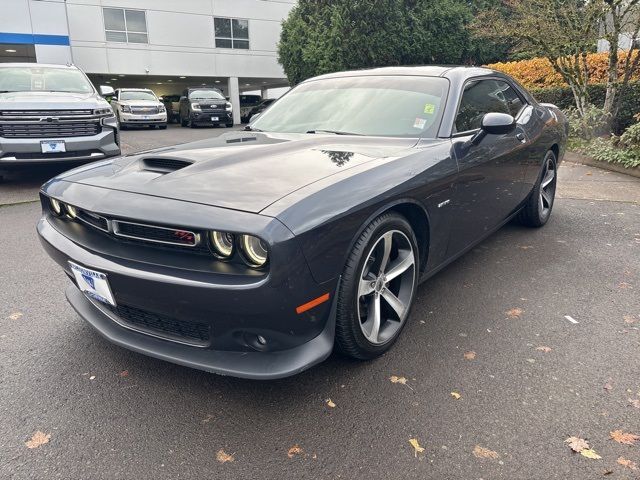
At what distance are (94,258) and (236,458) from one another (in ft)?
3.52

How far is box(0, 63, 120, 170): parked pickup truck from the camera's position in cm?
621

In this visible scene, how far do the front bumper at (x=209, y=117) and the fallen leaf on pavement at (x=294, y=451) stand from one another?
1996 cm

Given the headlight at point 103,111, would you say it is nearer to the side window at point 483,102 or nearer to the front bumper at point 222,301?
the front bumper at point 222,301

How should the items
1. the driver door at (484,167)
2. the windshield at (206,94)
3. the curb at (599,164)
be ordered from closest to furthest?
the driver door at (484,167) < the curb at (599,164) < the windshield at (206,94)

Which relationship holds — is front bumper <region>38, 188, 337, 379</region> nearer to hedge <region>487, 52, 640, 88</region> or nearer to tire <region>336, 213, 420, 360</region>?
tire <region>336, 213, 420, 360</region>

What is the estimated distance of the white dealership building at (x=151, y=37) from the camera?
69.5ft

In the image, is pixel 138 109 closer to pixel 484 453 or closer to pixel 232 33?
pixel 232 33

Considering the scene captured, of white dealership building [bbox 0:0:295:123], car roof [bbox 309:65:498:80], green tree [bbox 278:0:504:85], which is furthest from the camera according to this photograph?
white dealership building [bbox 0:0:295:123]

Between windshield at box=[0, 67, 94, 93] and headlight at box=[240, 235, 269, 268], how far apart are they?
265 inches

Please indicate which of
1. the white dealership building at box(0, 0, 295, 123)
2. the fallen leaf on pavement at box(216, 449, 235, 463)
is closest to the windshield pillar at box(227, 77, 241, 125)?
the white dealership building at box(0, 0, 295, 123)

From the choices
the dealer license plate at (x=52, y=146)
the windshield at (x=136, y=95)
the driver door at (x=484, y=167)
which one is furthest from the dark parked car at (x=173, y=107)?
the driver door at (x=484, y=167)

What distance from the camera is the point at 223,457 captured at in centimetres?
195

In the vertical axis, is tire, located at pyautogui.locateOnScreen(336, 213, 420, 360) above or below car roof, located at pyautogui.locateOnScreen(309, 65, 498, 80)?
below

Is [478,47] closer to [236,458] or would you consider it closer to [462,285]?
[462,285]
